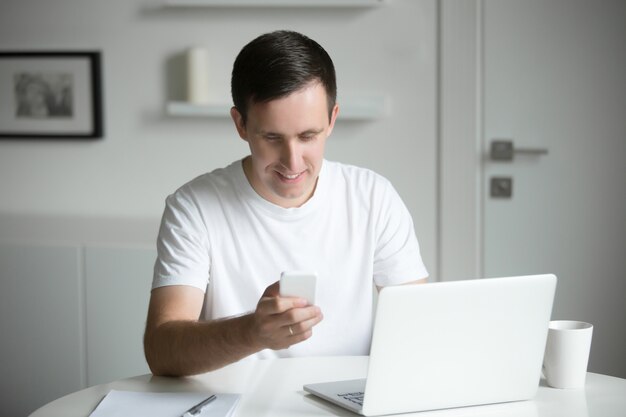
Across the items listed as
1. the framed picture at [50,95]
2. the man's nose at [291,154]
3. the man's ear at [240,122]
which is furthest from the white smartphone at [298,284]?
the framed picture at [50,95]

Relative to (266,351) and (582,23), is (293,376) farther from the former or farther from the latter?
(582,23)

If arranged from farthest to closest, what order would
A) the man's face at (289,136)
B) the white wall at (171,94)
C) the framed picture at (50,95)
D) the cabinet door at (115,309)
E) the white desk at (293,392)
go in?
the framed picture at (50,95) < the white wall at (171,94) < the cabinet door at (115,309) < the man's face at (289,136) < the white desk at (293,392)

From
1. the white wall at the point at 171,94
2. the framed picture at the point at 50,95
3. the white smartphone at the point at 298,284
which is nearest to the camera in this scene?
the white smartphone at the point at 298,284

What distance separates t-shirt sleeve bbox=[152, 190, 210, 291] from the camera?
179cm

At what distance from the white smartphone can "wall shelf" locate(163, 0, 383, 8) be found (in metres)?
1.99

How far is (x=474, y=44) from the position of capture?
3168 mm

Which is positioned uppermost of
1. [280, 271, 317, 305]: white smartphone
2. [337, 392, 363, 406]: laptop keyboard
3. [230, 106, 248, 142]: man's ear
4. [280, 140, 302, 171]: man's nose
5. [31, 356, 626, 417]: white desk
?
[230, 106, 248, 142]: man's ear

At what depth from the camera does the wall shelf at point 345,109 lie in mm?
3164

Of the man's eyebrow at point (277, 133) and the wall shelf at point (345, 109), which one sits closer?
the man's eyebrow at point (277, 133)

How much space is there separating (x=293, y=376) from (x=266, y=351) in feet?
0.78

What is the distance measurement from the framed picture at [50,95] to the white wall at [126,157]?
0.05 metres

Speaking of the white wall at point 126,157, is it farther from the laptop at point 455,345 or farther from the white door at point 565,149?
the laptop at point 455,345

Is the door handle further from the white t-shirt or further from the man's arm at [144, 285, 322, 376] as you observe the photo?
the man's arm at [144, 285, 322, 376]

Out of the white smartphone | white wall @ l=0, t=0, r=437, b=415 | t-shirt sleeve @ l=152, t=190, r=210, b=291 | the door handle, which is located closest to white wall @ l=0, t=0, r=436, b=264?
white wall @ l=0, t=0, r=437, b=415
